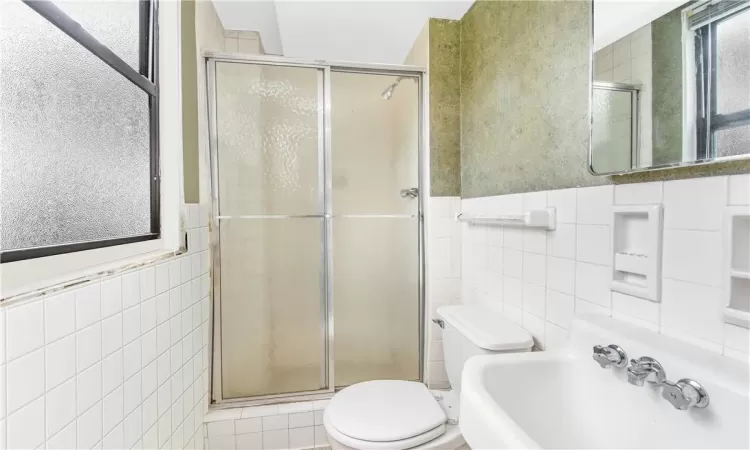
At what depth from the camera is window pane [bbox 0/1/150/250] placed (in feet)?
2.43

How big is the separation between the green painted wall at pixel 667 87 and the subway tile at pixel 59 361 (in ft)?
4.59

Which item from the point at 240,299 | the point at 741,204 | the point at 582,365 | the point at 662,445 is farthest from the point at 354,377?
the point at 741,204

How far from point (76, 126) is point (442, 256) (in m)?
1.52

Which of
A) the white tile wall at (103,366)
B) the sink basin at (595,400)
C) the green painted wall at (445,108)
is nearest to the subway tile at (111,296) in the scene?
the white tile wall at (103,366)

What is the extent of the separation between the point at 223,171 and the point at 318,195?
0.48m

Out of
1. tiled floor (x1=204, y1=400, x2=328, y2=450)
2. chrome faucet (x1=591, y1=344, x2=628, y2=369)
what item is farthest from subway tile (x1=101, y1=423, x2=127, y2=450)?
chrome faucet (x1=591, y1=344, x2=628, y2=369)

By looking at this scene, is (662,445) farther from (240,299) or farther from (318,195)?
(240,299)

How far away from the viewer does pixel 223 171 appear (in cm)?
174

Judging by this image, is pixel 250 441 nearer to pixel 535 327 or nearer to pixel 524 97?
pixel 535 327

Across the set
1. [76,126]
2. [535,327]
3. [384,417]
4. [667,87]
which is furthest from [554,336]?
[76,126]

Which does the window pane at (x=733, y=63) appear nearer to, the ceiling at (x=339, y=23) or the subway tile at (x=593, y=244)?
the subway tile at (x=593, y=244)

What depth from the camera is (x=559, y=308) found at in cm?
110

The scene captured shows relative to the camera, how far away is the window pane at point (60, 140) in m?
0.74

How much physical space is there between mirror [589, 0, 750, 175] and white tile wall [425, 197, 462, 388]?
898mm
